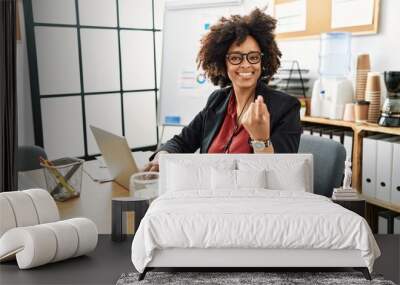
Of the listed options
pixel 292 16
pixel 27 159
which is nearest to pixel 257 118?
pixel 27 159

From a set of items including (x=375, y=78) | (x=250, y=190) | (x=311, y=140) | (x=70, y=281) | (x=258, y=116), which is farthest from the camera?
(x=375, y=78)

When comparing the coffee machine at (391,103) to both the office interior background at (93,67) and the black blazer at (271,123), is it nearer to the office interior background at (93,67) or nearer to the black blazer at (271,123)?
the office interior background at (93,67)

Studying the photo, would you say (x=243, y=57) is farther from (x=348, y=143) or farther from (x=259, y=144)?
(x=348, y=143)

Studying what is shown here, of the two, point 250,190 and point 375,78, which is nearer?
point 250,190

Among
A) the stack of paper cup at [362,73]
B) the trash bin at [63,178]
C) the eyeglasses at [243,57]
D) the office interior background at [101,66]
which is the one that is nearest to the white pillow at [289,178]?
the eyeglasses at [243,57]

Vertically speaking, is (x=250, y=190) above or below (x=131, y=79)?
below

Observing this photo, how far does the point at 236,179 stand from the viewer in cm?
151

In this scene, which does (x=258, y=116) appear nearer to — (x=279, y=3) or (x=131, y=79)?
(x=279, y=3)

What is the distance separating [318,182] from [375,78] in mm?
1122

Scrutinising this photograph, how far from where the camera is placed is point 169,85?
12.8ft

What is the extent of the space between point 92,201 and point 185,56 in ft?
7.00

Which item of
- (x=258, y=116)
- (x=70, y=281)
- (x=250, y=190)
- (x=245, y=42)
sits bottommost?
(x=70, y=281)

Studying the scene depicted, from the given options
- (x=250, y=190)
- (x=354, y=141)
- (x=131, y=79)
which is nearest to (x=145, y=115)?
(x=131, y=79)

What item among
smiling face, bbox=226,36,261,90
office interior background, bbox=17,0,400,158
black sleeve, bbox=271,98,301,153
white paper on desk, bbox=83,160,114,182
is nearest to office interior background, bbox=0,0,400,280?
office interior background, bbox=17,0,400,158
